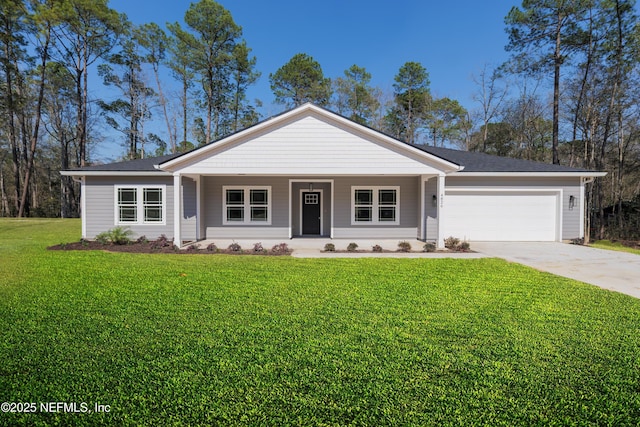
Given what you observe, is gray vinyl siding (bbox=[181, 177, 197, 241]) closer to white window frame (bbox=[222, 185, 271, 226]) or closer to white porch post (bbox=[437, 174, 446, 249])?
white window frame (bbox=[222, 185, 271, 226])

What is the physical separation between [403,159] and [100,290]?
8.91 m

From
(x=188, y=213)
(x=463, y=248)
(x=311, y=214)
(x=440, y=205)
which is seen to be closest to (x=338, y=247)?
(x=311, y=214)

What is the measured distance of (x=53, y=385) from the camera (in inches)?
99.9

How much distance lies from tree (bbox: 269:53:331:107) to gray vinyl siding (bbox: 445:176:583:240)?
17.3 meters

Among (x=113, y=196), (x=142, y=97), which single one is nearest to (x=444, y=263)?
(x=113, y=196)

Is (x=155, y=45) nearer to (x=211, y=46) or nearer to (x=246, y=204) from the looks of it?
(x=211, y=46)

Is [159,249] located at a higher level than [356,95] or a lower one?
lower

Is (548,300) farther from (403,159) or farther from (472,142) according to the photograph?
(472,142)

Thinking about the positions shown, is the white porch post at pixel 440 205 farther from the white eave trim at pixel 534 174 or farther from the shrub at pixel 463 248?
the white eave trim at pixel 534 174

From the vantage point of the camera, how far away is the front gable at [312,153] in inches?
406

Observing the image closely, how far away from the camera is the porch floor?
9337 millimetres

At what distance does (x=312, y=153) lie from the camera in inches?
411

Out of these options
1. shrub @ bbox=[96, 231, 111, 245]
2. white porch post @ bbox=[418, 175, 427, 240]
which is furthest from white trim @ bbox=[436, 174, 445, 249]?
shrub @ bbox=[96, 231, 111, 245]

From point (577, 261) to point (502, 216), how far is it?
14.4ft
